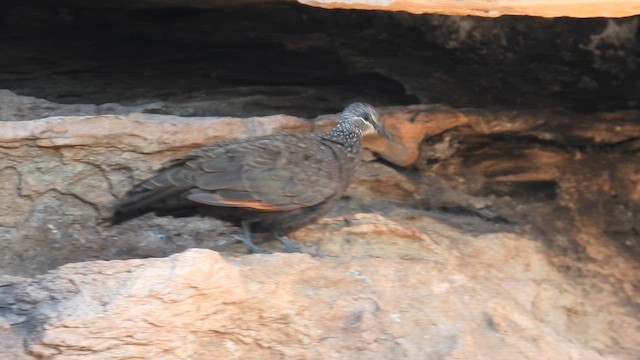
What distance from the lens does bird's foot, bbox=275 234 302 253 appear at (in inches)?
181

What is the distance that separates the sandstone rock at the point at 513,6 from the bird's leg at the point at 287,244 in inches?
40.2

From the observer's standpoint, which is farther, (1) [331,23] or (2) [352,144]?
(1) [331,23]

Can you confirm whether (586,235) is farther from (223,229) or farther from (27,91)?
(27,91)

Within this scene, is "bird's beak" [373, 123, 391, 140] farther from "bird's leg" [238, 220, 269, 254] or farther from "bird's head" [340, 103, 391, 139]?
"bird's leg" [238, 220, 269, 254]

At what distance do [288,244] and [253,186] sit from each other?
0.34 metres

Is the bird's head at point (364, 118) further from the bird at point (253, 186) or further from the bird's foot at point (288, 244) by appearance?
the bird's foot at point (288, 244)

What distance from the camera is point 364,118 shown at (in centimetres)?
504

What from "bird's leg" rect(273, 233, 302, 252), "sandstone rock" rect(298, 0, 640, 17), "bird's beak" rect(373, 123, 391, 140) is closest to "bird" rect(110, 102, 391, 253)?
"bird's leg" rect(273, 233, 302, 252)

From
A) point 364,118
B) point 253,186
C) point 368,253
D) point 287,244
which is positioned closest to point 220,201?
point 253,186

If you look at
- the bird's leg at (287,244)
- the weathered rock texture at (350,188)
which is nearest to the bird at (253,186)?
the bird's leg at (287,244)

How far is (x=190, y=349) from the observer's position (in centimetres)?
393

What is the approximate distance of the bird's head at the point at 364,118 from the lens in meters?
5.02

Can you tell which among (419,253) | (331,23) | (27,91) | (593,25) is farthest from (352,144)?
(27,91)

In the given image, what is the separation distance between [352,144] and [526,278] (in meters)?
1.00
